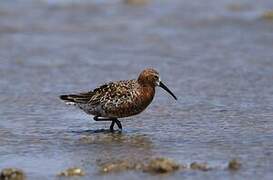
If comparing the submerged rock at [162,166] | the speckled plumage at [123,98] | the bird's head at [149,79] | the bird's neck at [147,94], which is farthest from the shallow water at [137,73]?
the bird's head at [149,79]

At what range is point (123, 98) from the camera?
10.2 m

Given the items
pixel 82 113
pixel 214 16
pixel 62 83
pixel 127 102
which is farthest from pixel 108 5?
pixel 127 102

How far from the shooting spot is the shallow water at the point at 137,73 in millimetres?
9023

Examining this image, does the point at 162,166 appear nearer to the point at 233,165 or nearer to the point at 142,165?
the point at 142,165

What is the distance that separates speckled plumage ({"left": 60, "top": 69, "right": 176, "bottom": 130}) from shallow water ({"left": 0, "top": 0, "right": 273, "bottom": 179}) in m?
0.26

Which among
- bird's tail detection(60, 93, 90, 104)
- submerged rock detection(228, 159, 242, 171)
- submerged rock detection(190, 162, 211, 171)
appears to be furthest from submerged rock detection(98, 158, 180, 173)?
bird's tail detection(60, 93, 90, 104)

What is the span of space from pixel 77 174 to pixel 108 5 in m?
15.2

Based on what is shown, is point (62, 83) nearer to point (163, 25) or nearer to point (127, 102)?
point (127, 102)

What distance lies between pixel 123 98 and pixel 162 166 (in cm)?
239

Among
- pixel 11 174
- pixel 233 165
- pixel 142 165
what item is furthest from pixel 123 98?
pixel 11 174

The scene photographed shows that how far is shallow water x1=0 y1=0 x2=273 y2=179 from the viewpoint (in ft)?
29.6

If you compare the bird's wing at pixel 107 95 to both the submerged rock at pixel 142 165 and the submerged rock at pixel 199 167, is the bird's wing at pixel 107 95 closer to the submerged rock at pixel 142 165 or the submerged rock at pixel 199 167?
the submerged rock at pixel 142 165

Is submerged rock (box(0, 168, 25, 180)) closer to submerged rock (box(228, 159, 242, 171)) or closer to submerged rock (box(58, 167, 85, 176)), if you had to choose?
submerged rock (box(58, 167, 85, 176))

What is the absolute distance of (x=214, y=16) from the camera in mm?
20734
